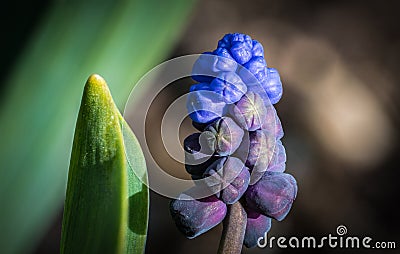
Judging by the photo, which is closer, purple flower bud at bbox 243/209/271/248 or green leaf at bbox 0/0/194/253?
purple flower bud at bbox 243/209/271/248

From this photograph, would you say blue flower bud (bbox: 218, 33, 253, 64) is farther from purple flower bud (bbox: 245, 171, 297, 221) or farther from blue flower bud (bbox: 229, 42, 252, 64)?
purple flower bud (bbox: 245, 171, 297, 221)

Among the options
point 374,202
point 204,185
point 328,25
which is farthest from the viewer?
point 328,25

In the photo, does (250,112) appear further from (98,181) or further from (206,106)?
(98,181)

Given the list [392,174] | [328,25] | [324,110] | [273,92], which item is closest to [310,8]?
[328,25]

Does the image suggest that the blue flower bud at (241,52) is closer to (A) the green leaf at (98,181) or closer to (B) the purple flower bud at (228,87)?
(B) the purple flower bud at (228,87)

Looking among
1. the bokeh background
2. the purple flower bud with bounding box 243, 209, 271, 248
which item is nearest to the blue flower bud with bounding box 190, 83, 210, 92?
the purple flower bud with bounding box 243, 209, 271, 248

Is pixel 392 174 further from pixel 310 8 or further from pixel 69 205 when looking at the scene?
pixel 69 205

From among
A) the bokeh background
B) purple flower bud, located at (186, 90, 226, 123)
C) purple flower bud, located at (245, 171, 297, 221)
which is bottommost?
purple flower bud, located at (245, 171, 297, 221)
